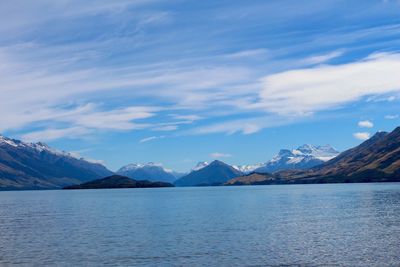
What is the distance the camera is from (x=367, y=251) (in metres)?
85.2

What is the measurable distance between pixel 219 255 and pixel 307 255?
15.1m

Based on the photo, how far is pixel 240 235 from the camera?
10819 centimetres

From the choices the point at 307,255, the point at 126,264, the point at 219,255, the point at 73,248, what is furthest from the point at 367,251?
the point at 73,248

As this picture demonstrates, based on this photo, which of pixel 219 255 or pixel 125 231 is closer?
pixel 219 255

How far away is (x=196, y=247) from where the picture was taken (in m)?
92.3

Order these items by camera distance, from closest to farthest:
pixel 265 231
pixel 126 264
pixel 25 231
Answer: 1. pixel 126 264
2. pixel 265 231
3. pixel 25 231

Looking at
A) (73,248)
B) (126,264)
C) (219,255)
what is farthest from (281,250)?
(73,248)

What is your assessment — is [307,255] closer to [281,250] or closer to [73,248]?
[281,250]

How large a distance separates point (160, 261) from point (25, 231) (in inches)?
2411

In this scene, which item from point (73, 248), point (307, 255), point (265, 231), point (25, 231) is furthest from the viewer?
point (25, 231)

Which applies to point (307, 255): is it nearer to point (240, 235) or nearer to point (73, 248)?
point (240, 235)

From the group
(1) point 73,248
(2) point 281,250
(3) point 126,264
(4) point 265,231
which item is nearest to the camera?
(3) point 126,264

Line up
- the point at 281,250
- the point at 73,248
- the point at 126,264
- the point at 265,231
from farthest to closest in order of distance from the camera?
1. the point at 265,231
2. the point at 73,248
3. the point at 281,250
4. the point at 126,264

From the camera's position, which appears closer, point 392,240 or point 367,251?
point 367,251
